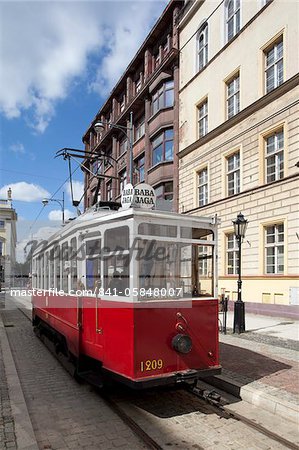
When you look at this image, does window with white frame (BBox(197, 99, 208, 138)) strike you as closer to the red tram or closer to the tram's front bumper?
the red tram

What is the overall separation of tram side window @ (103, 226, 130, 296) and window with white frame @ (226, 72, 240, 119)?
16460 millimetres

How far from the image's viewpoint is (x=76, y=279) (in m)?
7.10

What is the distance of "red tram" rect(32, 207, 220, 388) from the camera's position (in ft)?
17.9

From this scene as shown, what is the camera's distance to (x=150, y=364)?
541cm

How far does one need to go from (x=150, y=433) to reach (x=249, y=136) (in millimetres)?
16362

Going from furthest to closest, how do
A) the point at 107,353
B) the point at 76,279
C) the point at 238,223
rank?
the point at 238,223
the point at 76,279
the point at 107,353

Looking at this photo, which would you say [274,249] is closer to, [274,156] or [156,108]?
[274,156]

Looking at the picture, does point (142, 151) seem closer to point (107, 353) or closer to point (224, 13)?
point (224, 13)

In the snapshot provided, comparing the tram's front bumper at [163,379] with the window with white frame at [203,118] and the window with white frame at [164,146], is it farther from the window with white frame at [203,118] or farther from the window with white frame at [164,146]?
the window with white frame at [164,146]

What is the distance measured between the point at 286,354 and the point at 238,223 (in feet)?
17.0

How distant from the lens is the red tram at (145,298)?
5.45 meters

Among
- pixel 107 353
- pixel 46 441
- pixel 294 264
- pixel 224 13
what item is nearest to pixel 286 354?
pixel 107 353

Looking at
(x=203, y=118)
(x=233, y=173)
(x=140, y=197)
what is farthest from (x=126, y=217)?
(x=203, y=118)

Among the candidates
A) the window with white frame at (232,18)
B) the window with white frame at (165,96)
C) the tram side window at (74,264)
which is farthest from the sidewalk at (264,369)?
the window with white frame at (165,96)
